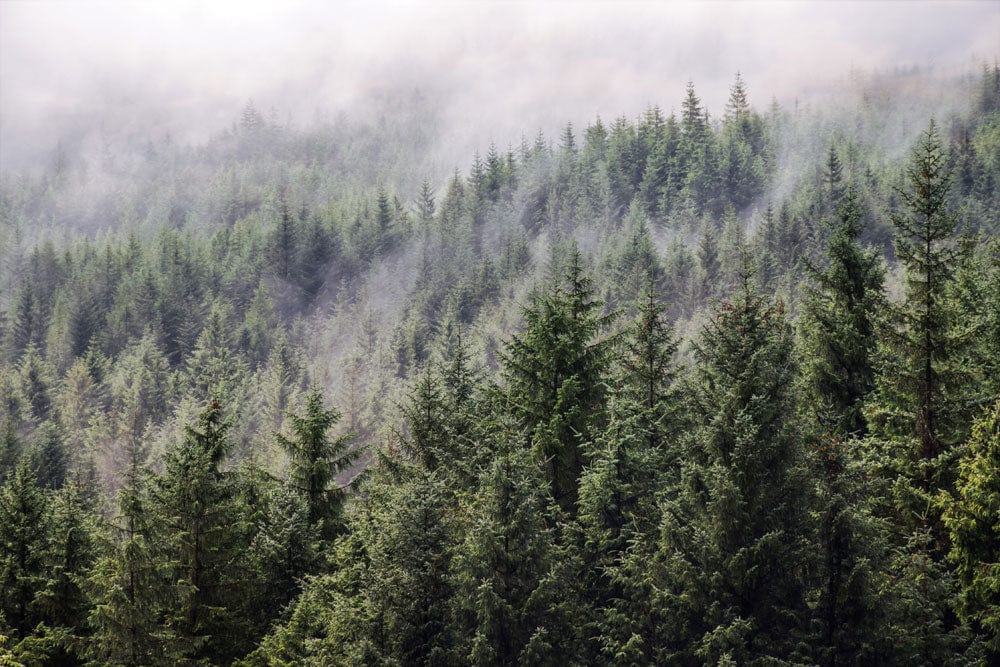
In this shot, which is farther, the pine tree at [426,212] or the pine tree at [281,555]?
the pine tree at [426,212]

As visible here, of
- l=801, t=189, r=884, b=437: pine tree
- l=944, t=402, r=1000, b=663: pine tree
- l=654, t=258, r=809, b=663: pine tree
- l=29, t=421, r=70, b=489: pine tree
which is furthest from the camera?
l=29, t=421, r=70, b=489: pine tree

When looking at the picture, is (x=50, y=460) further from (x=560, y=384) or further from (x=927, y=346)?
(x=927, y=346)

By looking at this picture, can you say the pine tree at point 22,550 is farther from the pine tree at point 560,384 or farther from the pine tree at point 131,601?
the pine tree at point 560,384

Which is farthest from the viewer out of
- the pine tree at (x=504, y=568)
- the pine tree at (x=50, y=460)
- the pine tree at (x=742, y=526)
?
the pine tree at (x=50, y=460)

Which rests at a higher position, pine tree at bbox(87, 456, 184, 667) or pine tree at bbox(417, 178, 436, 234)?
pine tree at bbox(417, 178, 436, 234)

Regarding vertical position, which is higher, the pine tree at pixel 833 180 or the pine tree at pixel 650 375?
the pine tree at pixel 833 180

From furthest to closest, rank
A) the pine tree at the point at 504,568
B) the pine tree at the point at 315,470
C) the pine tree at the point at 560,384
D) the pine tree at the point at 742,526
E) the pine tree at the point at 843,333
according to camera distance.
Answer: the pine tree at the point at 315,470 < the pine tree at the point at 843,333 < the pine tree at the point at 560,384 < the pine tree at the point at 504,568 < the pine tree at the point at 742,526

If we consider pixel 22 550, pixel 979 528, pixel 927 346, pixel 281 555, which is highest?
pixel 927 346

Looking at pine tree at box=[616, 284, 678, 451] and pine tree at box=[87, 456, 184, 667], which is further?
pine tree at box=[616, 284, 678, 451]

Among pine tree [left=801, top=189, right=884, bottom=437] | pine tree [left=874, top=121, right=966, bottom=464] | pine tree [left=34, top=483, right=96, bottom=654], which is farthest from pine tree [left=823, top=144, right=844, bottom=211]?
pine tree [left=34, top=483, right=96, bottom=654]

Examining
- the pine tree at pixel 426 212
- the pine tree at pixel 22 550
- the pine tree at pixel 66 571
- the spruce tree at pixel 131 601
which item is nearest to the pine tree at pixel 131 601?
the spruce tree at pixel 131 601

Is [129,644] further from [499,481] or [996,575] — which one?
[996,575]

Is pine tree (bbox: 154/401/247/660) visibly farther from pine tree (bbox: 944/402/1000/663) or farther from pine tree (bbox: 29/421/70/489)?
pine tree (bbox: 29/421/70/489)

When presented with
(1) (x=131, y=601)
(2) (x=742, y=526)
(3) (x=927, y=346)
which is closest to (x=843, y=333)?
(3) (x=927, y=346)
